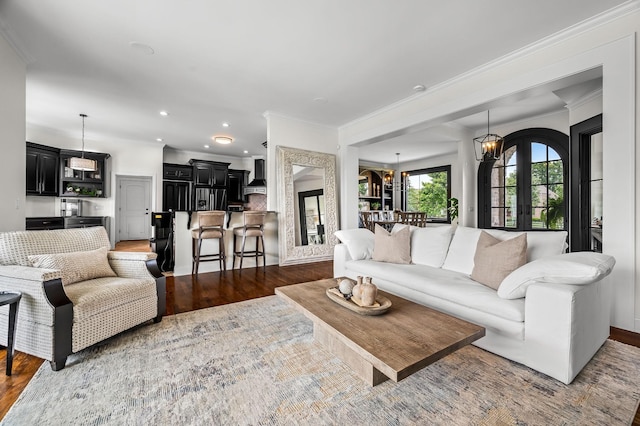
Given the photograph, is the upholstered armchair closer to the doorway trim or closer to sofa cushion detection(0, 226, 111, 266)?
sofa cushion detection(0, 226, 111, 266)

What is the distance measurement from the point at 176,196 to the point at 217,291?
17.8ft

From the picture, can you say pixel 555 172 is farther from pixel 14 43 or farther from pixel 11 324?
pixel 14 43

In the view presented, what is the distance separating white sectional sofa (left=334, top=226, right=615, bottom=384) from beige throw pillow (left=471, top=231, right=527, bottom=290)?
0.22ft

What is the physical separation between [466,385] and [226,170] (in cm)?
821

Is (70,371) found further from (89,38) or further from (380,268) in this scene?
(89,38)

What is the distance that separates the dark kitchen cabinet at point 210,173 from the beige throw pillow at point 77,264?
19.7 ft

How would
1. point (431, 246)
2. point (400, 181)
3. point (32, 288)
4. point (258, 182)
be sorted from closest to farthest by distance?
point (32, 288) < point (431, 246) < point (258, 182) < point (400, 181)

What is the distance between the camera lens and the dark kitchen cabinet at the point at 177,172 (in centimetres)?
765

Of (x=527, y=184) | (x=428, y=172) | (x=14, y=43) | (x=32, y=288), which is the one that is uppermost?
(x=14, y=43)

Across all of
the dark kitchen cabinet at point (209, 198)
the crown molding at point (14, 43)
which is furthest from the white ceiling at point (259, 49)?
the dark kitchen cabinet at point (209, 198)

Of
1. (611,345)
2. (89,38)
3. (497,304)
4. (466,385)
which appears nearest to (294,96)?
(89,38)

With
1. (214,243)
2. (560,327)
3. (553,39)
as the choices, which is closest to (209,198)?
(214,243)

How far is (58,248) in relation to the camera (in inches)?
89.5

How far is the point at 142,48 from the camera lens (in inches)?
117
